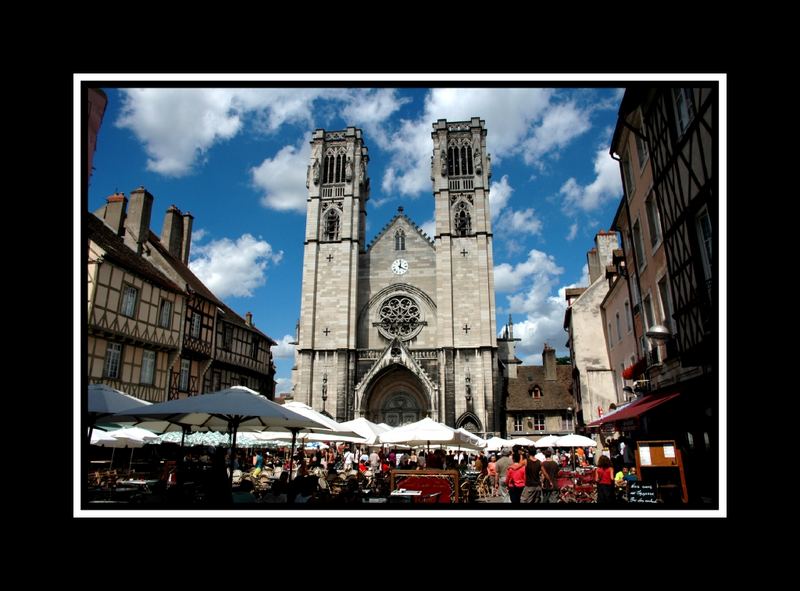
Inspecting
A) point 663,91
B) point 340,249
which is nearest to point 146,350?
point 340,249

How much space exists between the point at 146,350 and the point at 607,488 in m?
17.3

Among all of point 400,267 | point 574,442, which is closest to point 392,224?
point 400,267

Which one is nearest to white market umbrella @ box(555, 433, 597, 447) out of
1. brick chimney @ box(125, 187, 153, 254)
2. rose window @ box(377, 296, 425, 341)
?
rose window @ box(377, 296, 425, 341)

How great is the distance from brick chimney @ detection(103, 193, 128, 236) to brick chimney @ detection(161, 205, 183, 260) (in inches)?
208

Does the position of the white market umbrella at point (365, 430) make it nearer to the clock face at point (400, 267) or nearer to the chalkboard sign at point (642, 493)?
the chalkboard sign at point (642, 493)

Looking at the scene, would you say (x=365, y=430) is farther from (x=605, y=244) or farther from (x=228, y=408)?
(x=605, y=244)

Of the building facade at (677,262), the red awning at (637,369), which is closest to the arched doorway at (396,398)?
the red awning at (637,369)

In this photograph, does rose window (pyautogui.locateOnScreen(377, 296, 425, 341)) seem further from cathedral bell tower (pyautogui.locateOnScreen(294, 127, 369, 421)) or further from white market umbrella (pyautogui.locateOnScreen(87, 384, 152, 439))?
white market umbrella (pyautogui.locateOnScreen(87, 384, 152, 439))

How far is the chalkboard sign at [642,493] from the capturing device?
7742 millimetres

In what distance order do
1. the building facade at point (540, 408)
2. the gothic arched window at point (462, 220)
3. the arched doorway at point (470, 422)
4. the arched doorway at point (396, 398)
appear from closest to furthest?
the arched doorway at point (470, 422), the arched doorway at point (396, 398), the building facade at point (540, 408), the gothic arched window at point (462, 220)

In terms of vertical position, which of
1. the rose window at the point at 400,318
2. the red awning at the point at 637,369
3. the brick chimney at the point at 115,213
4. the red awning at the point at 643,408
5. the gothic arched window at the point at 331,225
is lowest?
the red awning at the point at 643,408

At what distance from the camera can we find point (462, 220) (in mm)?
34250

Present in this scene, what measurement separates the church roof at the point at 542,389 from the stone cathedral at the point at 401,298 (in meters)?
2.37
